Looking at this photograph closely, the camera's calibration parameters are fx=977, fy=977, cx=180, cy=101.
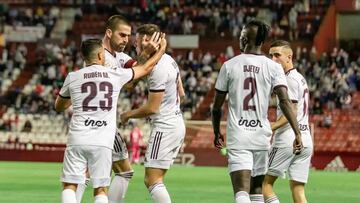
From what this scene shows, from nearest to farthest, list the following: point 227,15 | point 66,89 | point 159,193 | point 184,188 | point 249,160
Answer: point 249,160 < point 66,89 < point 159,193 < point 184,188 < point 227,15

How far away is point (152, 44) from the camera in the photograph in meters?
10.9

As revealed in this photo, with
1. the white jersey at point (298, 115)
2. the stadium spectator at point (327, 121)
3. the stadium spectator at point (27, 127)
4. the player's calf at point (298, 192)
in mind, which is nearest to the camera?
the white jersey at point (298, 115)

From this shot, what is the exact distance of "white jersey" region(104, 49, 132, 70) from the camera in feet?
37.7

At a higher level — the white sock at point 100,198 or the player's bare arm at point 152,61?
the player's bare arm at point 152,61

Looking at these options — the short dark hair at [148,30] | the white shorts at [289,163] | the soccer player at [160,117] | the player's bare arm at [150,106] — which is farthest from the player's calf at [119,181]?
the white shorts at [289,163]

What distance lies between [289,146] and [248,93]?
2.13 metres

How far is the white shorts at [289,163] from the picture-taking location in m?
12.1

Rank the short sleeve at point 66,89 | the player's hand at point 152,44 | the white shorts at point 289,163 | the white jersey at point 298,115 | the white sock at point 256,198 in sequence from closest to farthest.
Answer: the white sock at point 256,198 → the short sleeve at point 66,89 → the player's hand at point 152,44 → the white jersey at point 298,115 → the white shorts at point 289,163

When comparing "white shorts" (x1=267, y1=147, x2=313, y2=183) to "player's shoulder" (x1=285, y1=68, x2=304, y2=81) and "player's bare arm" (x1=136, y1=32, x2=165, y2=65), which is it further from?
"player's bare arm" (x1=136, y1=32, x2=165, y2=65)

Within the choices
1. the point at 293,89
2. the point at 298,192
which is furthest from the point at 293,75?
the point at 298,192

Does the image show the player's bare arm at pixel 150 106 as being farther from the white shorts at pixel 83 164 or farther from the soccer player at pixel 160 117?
the white shorts at pixel 83 164

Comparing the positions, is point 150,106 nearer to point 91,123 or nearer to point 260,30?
point 91,123

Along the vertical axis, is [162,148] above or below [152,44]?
below

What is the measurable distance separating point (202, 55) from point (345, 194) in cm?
2440
